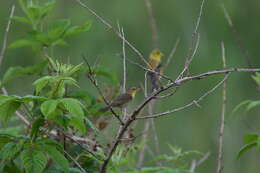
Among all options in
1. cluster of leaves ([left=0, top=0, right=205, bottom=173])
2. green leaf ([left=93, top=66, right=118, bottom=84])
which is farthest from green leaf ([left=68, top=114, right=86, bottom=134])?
green leaf ([left=93, top=66, right=118, bottom=84])

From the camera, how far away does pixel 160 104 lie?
4.94m

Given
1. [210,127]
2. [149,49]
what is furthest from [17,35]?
[210,127]

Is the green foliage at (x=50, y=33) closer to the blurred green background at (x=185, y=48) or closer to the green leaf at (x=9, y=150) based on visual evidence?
the green leaf at (x=9, y=150)

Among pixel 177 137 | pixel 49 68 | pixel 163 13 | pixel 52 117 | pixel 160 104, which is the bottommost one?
pixel 177 137

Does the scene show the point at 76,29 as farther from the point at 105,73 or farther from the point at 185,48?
the point at 185,48

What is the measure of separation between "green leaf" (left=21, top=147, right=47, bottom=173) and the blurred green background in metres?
3.01

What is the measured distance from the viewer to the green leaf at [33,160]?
4.20 feet

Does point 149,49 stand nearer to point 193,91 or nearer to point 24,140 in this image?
point 193,91

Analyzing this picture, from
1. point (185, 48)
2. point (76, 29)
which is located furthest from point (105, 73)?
point (185, 48)

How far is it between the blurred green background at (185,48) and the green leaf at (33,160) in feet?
9.89

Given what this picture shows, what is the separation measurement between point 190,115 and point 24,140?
154 inches

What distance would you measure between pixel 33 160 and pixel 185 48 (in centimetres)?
392

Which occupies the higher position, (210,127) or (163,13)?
(163,13)

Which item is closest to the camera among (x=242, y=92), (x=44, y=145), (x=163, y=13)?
(x=44, y=145)
